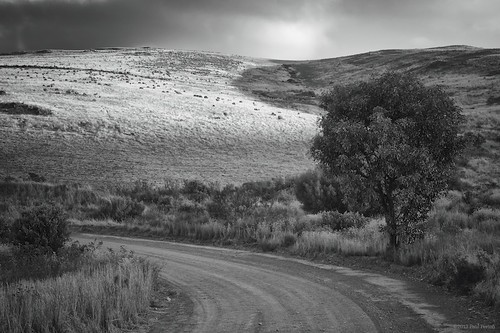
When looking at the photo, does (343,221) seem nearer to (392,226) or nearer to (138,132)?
(392,226)

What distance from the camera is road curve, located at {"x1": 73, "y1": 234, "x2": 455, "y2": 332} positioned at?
30.5 feet

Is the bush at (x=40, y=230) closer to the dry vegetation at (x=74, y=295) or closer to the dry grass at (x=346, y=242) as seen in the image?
the dry vegetation at (x=74, y=295)

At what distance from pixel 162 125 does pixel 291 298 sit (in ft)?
133

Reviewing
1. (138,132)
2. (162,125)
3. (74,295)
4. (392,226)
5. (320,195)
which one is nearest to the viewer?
(74,295)

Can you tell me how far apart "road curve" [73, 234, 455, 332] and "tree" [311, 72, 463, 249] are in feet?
9.77

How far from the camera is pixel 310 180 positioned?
32594mm

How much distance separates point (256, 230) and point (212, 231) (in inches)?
97.0

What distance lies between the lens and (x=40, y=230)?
1630 cm

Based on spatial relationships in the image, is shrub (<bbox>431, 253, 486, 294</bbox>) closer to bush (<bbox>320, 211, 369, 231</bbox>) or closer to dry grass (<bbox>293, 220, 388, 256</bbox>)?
dry grass (<bbox>293, 220, 388, 256</bbox>)

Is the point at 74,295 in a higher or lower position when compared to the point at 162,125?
lower

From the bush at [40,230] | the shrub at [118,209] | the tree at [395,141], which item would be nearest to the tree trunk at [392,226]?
the tree at [395,141]

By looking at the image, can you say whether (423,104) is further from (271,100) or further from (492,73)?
(492,73)

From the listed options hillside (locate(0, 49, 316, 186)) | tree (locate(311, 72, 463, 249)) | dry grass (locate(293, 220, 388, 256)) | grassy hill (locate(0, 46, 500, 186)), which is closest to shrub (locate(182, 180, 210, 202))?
hillside (locate(0, 49, 316, 186))

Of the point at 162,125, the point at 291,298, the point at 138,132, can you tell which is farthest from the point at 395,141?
the point at 162,125
